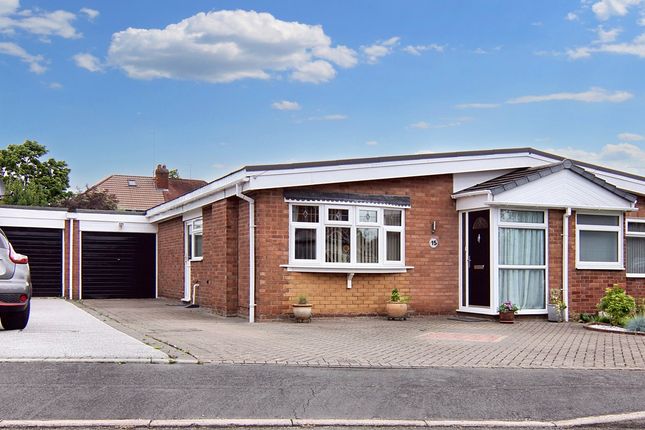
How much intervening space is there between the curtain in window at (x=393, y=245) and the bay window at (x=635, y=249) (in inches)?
229

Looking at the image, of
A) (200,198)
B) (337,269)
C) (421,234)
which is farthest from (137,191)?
(337,269)

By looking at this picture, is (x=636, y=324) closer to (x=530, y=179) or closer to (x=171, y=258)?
(x=530, y=179)

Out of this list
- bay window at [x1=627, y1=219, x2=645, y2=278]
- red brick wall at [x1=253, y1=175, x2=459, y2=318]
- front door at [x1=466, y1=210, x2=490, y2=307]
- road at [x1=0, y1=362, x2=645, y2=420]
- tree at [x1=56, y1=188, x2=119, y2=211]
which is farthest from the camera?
tree at [x1=56, y1=188, x2=119, y2=211]

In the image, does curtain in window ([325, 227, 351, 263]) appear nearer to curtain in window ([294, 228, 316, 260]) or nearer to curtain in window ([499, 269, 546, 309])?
curtain in window ([294, 228, 316, 260])

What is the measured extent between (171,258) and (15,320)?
35.8ft

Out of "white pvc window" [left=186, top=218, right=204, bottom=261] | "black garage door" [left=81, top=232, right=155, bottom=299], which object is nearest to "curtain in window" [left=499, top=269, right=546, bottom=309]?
"white pvc window" [left=186, top=218, right=204, bottom=261]

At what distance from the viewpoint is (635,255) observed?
1802 centimetres

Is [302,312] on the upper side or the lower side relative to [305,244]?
lower

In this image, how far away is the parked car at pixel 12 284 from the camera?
11477mm

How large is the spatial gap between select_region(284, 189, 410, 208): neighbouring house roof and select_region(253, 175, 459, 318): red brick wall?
0.15 metres

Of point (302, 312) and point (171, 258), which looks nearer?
point (302, 312)

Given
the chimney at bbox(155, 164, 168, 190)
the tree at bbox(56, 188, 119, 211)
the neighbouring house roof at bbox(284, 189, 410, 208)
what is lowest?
the neighbouring house roof at bbox(284, 189, 410, 208)

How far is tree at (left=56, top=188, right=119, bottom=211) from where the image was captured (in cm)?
4525

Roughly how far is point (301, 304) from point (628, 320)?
6.29 m
